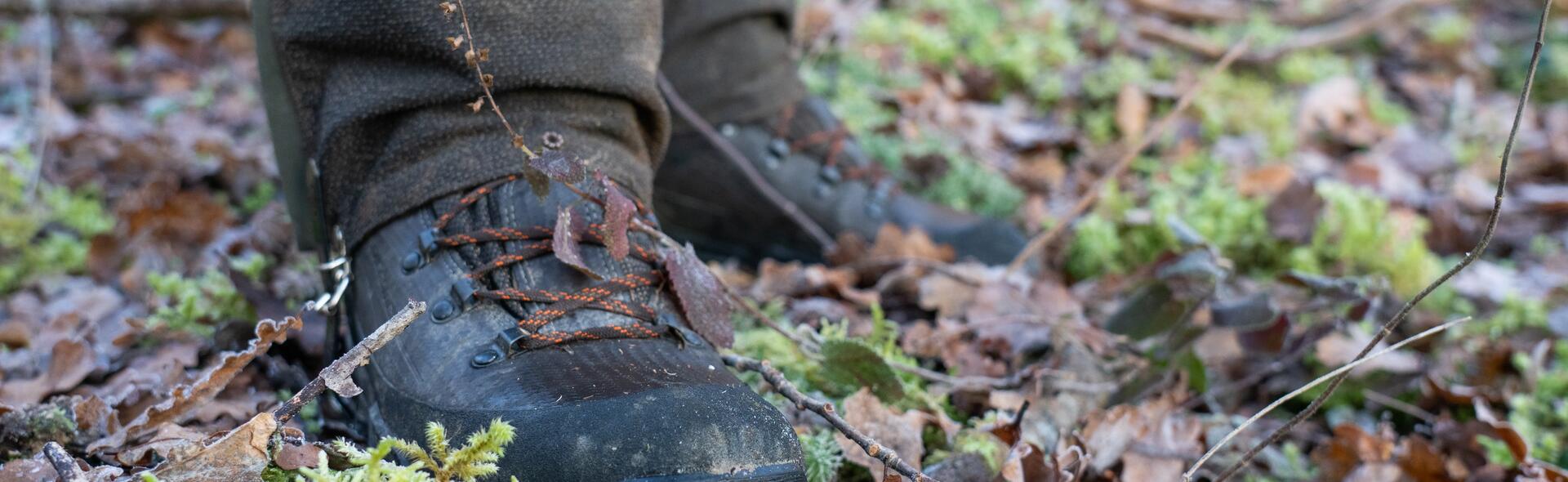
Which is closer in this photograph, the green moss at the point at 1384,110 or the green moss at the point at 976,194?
the green moss at the point at 976,194

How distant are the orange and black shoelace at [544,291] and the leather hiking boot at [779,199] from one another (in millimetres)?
1026

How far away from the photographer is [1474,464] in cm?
172

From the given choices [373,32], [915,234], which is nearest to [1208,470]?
[915,234]

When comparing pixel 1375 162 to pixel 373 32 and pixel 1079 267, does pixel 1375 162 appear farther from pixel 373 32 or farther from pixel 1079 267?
pixel 373 32

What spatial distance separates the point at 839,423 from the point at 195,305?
108 centimetres

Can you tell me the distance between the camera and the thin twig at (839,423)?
1.23 m

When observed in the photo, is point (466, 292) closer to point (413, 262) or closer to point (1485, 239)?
point (413, 262)

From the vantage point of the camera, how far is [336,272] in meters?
1.58

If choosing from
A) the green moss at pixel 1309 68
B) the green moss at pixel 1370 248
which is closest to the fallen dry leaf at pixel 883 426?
the green moss at pixel 1370 248

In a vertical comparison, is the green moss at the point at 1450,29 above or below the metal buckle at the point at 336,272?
below

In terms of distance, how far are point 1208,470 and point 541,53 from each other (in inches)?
43.2

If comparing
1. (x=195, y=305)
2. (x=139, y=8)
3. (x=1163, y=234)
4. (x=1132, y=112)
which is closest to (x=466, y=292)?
(x=195, y=305)

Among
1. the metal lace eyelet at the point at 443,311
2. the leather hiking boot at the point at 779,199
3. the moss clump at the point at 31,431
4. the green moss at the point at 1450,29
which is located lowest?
the green moss at the point at 1450,29

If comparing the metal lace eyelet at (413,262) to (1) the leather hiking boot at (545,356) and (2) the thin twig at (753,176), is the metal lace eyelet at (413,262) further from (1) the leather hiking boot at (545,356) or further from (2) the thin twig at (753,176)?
(2) the thin twig at (753,176)
